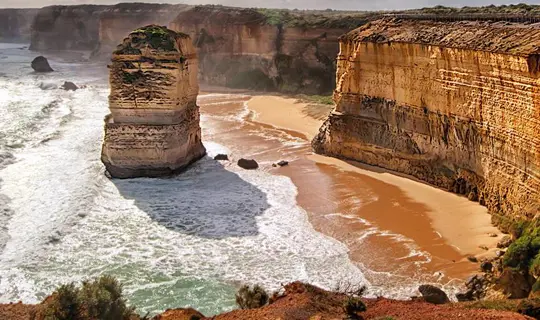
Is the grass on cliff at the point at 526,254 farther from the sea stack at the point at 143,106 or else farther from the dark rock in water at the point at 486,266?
the sea stack at the point at 143,106

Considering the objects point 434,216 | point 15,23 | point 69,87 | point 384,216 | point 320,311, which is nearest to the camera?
point 320,311

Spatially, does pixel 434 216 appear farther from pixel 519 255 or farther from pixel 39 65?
pixel 39 65

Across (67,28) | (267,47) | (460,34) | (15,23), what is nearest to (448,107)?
(460,34)

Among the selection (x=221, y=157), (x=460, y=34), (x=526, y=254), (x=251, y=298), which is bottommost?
(x=251, y=298)

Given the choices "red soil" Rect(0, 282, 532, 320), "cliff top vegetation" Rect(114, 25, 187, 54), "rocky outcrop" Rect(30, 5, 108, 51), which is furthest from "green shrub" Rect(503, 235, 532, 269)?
"rocky outcrop" Rect(30, 5, 108, 51)

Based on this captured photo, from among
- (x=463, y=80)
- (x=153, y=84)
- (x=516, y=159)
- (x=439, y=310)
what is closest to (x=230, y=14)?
(x=153, y=84)

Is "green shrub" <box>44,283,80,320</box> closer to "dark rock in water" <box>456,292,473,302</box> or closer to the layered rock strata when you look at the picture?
"dark rock in water" <box>456,292,473,302</box>

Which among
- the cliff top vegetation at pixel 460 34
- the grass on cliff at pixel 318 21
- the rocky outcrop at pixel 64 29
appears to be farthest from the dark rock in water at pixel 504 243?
the rocky outcrop at pixel 64 29
